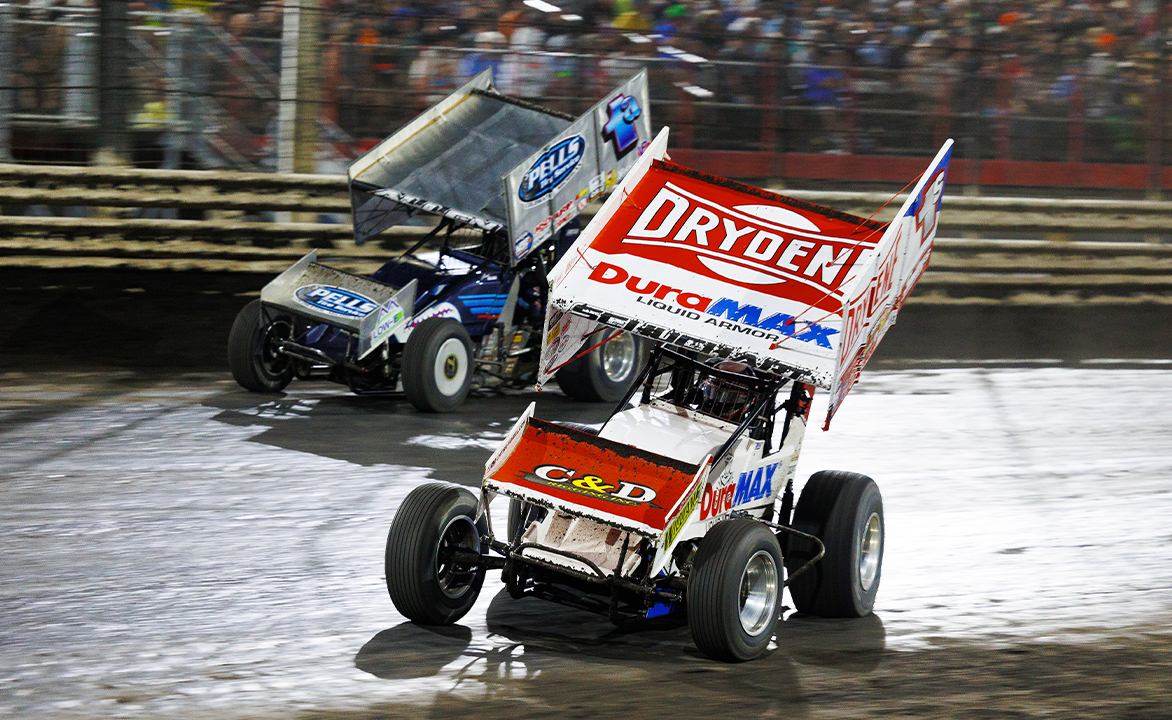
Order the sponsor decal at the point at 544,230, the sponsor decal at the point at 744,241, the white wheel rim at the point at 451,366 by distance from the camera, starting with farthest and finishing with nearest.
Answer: the sponsor decal at the point at 544,230 → the white wheel rim at the point at 451,366 → the sponsor decal at the point at 744,241

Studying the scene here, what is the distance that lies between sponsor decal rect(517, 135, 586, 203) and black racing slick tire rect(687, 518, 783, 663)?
17.2ft

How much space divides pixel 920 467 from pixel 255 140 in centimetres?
830

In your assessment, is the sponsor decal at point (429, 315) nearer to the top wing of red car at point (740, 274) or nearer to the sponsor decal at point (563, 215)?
the sponsor decal at point (563, 215)

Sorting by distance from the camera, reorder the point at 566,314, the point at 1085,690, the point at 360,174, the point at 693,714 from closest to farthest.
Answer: the point at 693,714, the point at 1085,690, the point at 566,314, the point at 360,174

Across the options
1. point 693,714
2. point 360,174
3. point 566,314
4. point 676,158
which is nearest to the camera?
point 693,714

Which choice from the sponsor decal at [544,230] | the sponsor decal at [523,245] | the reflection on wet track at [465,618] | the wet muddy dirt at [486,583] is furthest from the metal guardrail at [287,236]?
the sponsor decal at [523,245]

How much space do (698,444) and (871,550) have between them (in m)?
1.04

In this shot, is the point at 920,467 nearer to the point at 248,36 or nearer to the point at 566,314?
the point at 566,314

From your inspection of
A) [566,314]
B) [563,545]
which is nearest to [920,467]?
[566,314]

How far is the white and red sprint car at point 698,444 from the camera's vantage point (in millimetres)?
5547

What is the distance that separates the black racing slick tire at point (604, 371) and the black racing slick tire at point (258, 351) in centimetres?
230

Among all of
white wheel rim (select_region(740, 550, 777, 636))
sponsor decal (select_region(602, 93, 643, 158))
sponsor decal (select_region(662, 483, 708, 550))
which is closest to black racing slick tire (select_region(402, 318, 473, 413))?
sponsor decal (select_region(602, 93, 643, 158))

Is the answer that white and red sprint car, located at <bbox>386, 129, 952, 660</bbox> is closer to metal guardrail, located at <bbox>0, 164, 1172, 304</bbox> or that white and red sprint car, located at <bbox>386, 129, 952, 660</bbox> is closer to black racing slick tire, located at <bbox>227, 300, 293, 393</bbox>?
black racing slick tire, located at <bbox>227, 300, 293, 393</bbox>

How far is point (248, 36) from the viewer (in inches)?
542
